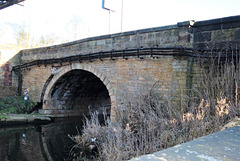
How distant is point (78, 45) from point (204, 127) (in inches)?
316

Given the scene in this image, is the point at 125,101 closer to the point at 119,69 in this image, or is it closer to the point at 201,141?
the point at 119,69

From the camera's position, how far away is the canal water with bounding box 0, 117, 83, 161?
24.6 ft

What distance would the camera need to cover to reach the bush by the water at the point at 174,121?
4875 millimetres

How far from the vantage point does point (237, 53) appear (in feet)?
21.3

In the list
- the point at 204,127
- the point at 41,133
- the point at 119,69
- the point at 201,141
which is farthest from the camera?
the point at 41,133

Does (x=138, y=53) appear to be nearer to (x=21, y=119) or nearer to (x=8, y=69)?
(x=21, y=119)

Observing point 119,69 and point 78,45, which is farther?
point 78,45

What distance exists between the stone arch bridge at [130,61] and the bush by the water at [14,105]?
68 cm

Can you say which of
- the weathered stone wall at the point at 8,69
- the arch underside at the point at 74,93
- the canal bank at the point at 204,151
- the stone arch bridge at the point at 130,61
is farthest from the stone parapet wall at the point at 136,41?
the canal bank at the point at 204,151

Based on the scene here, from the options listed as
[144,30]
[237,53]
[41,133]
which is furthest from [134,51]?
[41,133]

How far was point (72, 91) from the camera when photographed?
45.9 feet

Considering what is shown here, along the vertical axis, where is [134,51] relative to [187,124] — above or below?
above

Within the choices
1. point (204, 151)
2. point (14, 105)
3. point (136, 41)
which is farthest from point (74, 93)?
point (204, 151)

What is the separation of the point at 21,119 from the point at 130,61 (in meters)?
6.57
